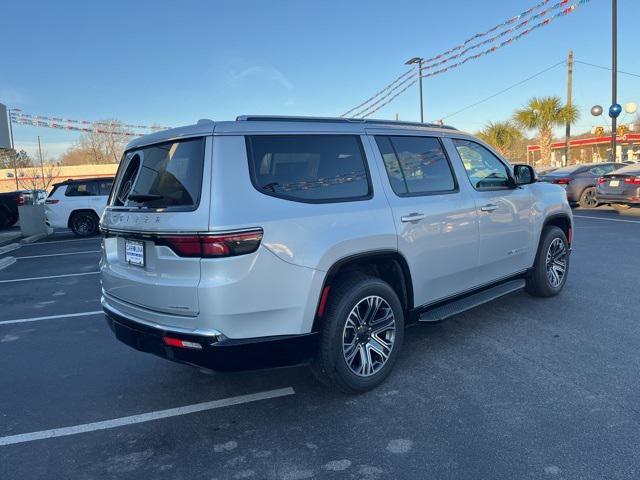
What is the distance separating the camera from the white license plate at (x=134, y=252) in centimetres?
312

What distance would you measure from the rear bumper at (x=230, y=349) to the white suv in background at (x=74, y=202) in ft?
40.4

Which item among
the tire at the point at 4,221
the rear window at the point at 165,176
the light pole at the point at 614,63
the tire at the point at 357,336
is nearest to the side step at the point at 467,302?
the tire at the point at 357,336

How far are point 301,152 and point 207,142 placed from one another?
66 centimetres

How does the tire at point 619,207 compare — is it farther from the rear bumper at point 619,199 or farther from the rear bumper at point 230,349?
the rear bumper at point 230,349

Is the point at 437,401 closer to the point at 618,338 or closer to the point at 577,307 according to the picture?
the point at 618,338

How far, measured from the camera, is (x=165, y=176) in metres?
3.13

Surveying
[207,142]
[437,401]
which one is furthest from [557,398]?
[207,142]

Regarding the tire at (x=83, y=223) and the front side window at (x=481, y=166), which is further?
the tire at (x=83, y=223)

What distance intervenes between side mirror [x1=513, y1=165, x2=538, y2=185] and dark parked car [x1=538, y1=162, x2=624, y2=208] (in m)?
11.9

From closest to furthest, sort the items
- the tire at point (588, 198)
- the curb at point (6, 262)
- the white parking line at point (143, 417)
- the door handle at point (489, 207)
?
the white parking line at point (143, 417)
the door handle at point (489, 207)
the curb at point (6, 262)
the tire at point (588, 198)

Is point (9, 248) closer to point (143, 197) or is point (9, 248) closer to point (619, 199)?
point (143, 197)

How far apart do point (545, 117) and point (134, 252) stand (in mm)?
31736

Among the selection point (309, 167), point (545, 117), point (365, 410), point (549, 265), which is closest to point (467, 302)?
point (365, 410)

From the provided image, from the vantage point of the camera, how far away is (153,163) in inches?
129
